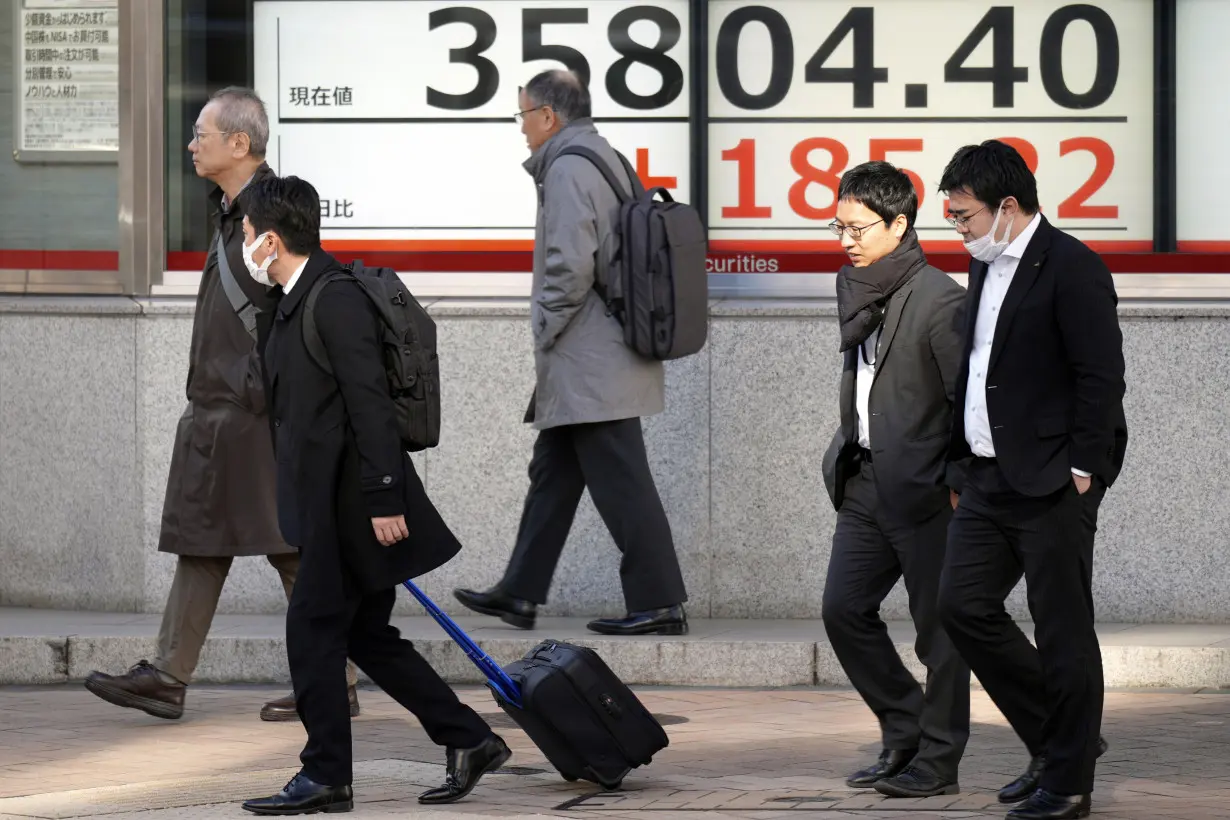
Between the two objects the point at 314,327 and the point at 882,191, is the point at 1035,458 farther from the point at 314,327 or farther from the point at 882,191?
the point at 314,327

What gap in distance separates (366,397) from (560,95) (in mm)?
2815

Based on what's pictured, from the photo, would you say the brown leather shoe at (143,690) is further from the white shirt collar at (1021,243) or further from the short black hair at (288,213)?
the white shirt collar at (1021,243)

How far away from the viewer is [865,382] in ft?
19.1

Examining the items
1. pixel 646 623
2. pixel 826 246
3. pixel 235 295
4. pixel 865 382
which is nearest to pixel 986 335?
pixel 865 382

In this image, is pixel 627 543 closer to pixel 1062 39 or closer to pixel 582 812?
pixel 582 812

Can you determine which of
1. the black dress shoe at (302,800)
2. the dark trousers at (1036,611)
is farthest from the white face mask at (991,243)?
the black dress shoe at (302,800)

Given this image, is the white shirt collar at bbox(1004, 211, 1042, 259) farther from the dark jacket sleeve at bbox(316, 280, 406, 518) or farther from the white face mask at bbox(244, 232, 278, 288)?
the white face mask at bbox(244, 232, 278, 288)

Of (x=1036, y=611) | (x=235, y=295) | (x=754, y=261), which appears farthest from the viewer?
(x=754, y=261)

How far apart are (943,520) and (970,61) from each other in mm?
3775

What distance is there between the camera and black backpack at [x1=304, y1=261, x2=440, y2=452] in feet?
18.2

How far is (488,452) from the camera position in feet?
28.9

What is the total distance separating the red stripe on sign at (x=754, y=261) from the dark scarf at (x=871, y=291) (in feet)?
10.2

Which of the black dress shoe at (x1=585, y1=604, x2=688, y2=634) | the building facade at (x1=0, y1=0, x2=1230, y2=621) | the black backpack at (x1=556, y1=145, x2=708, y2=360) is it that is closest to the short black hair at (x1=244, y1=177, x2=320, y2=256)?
the black backpack at (x1=556, y1=145, x2=708, y2=360)

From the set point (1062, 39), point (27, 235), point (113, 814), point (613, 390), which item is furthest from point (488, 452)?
point (113, 814)
